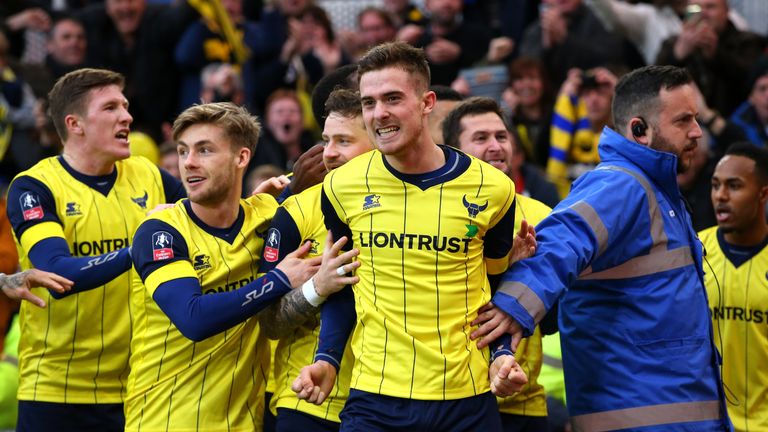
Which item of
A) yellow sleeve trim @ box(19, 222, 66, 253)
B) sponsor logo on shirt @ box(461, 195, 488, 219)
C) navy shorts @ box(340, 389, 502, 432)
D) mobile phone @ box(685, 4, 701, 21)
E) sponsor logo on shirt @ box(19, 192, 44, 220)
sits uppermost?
mobile phone @ box(685, 4, 701, 21)

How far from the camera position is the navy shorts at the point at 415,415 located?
4730mm

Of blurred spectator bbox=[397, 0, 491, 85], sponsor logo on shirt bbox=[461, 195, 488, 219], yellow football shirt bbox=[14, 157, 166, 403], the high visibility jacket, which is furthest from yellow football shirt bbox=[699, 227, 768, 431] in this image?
blurred spectator bbox=[397, 0, 491, 85]

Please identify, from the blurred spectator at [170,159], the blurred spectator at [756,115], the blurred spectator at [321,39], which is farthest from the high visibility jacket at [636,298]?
the blurred spectator at [321,39]

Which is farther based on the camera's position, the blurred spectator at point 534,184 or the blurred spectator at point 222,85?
the blurred spectator at point 222,85

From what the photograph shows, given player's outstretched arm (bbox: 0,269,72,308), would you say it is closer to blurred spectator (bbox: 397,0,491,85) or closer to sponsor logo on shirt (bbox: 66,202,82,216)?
sponsor logo on shirt (bbox: 66,202,82,216)

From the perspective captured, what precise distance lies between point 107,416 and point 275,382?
1.09 meters

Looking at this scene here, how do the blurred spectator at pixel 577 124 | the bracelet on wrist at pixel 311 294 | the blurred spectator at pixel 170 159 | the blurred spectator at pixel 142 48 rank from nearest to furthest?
the bracelet on wrist at pixel 311 294
the blurred spectator at pixel 170 159
the blurred spectator at pixel 577 124
the blurred spectator at pixel 142 48

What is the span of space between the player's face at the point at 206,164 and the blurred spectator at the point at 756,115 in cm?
592

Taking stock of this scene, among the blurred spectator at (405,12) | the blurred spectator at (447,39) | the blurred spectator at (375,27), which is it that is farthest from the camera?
the blurred spectator at (405,12)

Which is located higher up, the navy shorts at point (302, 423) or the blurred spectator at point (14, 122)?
the blurred spectator at point (14, 122)

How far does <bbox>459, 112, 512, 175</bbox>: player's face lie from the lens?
6406 millimetres

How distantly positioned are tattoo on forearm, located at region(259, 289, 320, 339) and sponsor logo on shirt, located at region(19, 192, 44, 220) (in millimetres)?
1453

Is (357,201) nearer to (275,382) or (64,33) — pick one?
(275,382)

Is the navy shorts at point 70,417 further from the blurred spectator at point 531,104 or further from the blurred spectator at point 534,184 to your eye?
the blurred spectator at point 531,104
